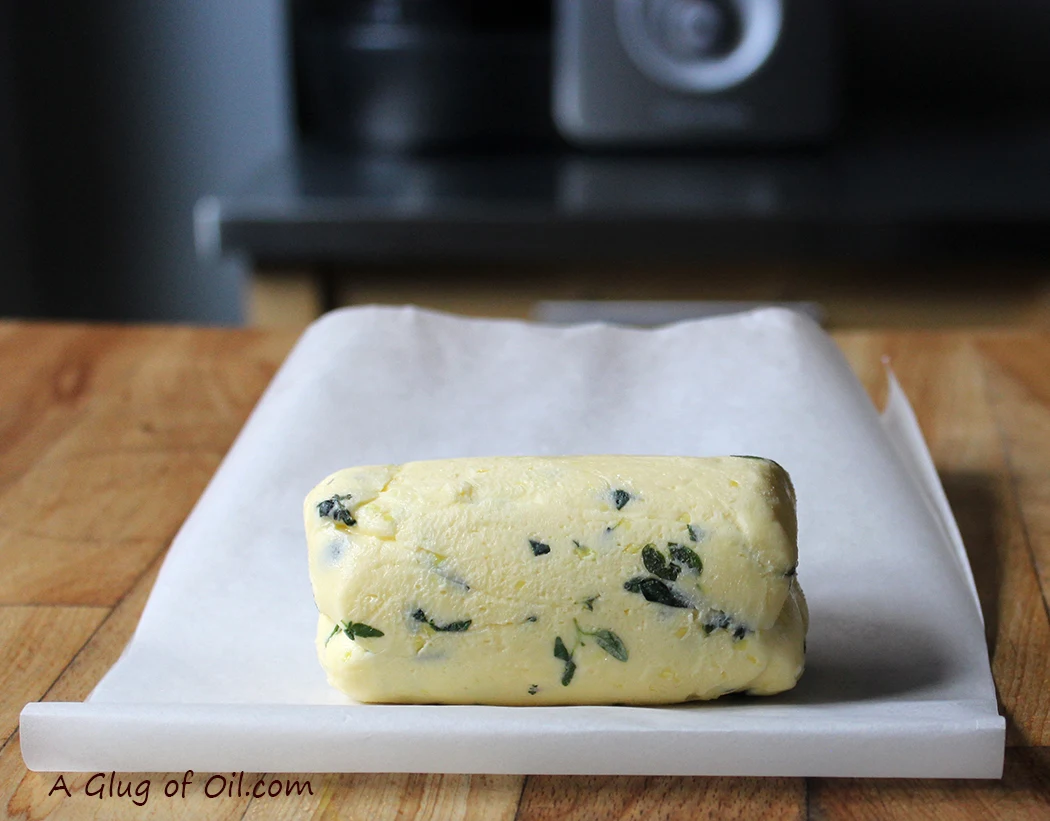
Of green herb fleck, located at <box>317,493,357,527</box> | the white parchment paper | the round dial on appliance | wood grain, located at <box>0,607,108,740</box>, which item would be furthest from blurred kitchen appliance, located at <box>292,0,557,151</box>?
green herb fleck, located at <box>317,493,357,527</box>

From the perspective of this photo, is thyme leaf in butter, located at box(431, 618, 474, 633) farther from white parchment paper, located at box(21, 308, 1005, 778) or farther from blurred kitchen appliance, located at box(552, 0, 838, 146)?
blurred kitchen appliance, located at box(552, 0, 838, 146)

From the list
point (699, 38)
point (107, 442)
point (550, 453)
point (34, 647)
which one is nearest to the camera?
point (34, 647)

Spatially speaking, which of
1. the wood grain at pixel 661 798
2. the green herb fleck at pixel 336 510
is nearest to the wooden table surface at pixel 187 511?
the wood grain at pixel 661 798

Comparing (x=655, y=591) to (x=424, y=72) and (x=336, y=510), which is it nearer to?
(x=336, y=510)

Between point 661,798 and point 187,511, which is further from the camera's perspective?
point 187,511

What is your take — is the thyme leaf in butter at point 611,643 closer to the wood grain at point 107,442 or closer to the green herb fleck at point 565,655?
the green herb fleck at point 565,655

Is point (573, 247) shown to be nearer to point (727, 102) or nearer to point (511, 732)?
point (727, 102)

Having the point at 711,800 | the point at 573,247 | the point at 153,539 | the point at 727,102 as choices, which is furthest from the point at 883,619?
the point at 727,102

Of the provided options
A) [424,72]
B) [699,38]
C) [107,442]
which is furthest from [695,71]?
[107,442]
